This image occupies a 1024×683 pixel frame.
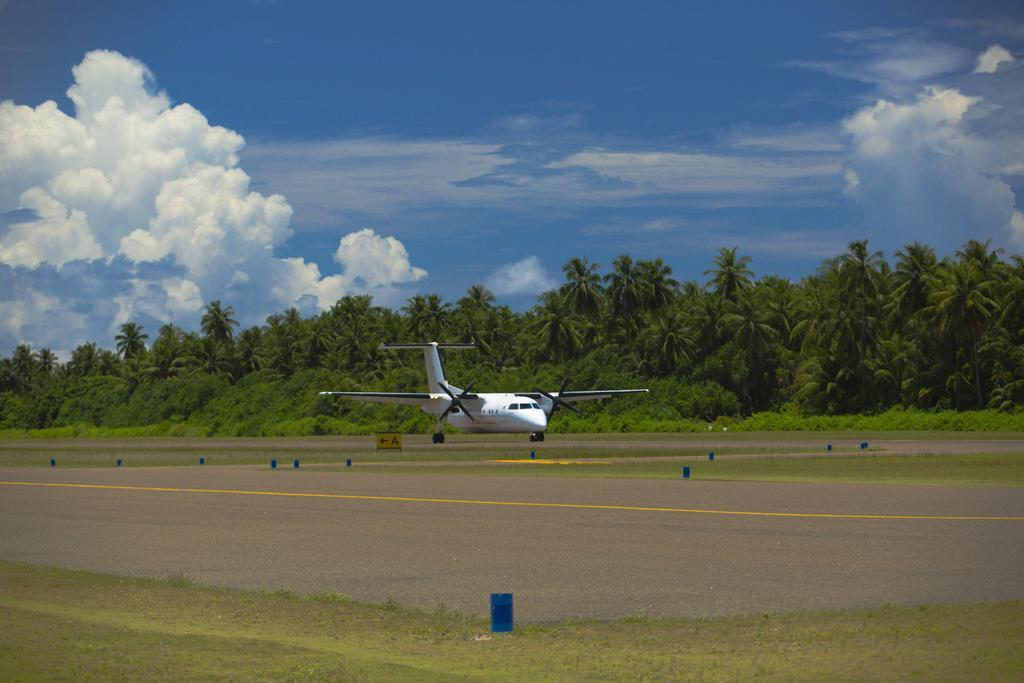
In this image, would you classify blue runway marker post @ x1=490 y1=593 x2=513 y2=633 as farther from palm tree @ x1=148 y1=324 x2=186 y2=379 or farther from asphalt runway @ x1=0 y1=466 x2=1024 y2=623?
palm tree @ x1=148 y1=324 x2=186 y2=379

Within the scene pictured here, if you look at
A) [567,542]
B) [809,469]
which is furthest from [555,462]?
[567,542]

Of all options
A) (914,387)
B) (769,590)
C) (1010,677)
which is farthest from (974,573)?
(914,387)

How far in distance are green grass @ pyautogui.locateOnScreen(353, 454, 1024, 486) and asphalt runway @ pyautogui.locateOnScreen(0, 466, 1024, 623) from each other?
3.11 metres

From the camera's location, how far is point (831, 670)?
8297mm

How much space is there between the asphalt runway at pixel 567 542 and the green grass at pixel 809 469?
3.11 meters

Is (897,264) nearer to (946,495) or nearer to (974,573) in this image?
(946,495)

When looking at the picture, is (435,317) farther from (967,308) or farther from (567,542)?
(567,542)

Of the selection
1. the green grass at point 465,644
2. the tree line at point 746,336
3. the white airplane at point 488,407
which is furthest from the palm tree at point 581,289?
the green grass at point 465,644

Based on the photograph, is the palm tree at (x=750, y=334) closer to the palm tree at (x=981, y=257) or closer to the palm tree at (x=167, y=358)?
the palm tree at (x=981, y=257)

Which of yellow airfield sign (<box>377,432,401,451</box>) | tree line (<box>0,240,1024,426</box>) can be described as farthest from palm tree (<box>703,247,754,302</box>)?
yellow airfield sign (<box>377,432,401,451</box>)

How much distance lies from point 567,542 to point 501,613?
7493mm

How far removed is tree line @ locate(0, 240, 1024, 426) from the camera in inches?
3501

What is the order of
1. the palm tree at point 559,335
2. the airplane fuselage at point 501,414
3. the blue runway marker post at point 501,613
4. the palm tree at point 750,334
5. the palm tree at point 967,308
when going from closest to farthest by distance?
1. the blue runway marker post at point 501,613
2. the airplane fuselage at point 501,414
3. the palm tree at point 967,308
4. the palm tree at point 750,334
5. the palm tree at point 559,335

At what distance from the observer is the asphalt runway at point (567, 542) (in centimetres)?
1252
